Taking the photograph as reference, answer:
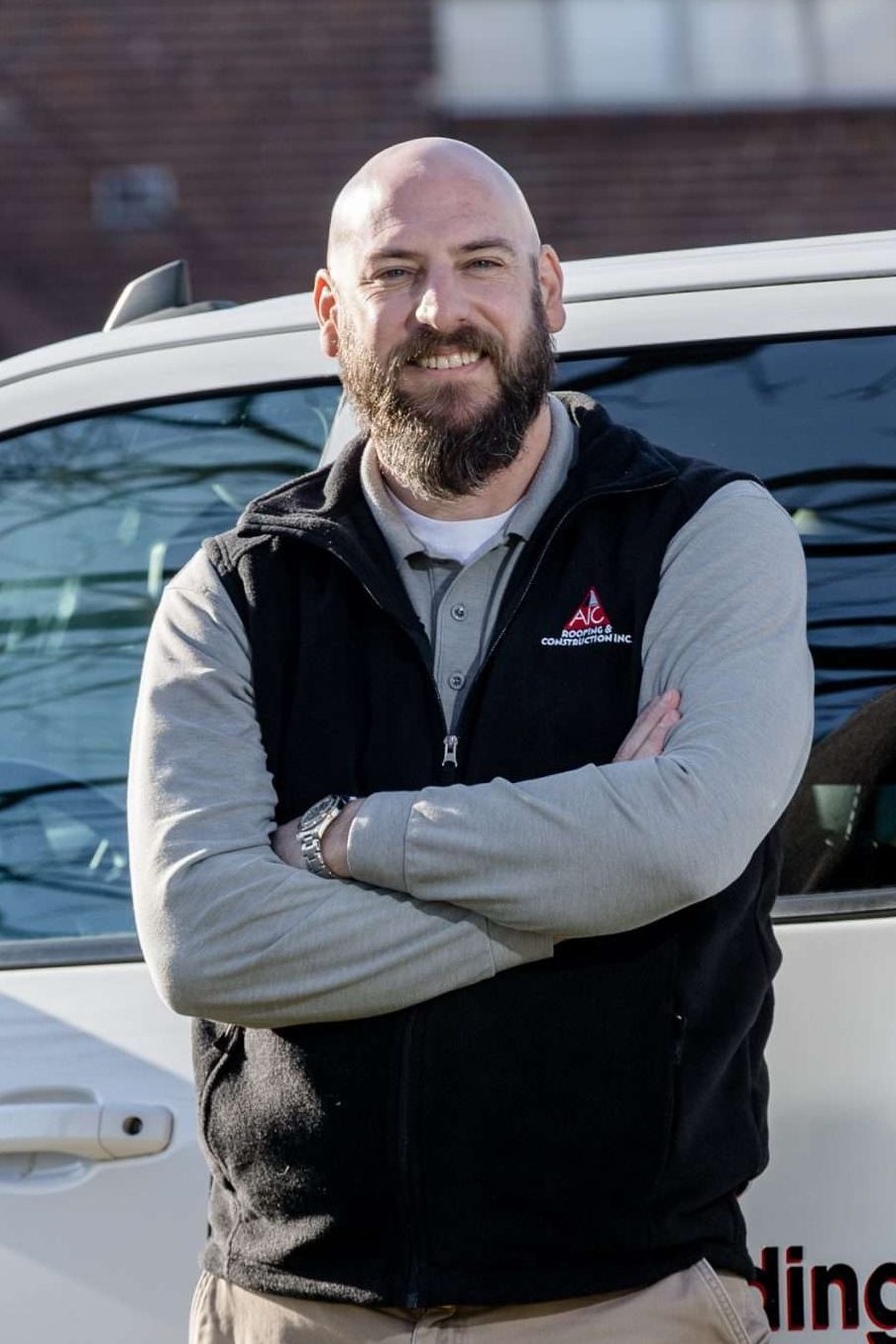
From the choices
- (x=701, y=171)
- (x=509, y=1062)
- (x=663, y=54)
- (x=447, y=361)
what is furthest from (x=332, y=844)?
(x=663, y=54)

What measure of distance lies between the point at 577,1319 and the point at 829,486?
1.06 m

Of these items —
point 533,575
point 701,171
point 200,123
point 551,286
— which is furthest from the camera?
point 701,171

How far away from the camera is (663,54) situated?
420 inches

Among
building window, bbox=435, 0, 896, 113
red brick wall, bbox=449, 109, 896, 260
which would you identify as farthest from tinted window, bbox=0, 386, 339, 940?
building window, bbox=435, 0, 896, 113

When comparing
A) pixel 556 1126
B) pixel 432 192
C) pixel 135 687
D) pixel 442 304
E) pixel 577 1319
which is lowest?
pixel 577 1319

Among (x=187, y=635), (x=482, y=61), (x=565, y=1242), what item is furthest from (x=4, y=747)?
(x=482, y=61)

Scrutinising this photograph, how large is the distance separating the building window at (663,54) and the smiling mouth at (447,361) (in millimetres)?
8791

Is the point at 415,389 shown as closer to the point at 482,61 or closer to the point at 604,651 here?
the point at 604,651

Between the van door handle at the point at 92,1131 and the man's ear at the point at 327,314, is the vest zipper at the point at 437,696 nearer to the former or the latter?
the man's ear at the point at 327,314

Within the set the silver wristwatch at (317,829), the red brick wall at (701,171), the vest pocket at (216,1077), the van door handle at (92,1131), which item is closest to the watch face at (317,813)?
the silver wristwatch at (317,829)

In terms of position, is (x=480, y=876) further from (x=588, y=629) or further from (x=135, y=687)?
(x=135, y=687)

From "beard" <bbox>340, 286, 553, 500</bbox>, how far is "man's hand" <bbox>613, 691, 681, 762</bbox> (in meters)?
0.37

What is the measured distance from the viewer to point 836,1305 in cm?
201

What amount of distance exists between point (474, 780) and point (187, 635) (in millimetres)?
372
